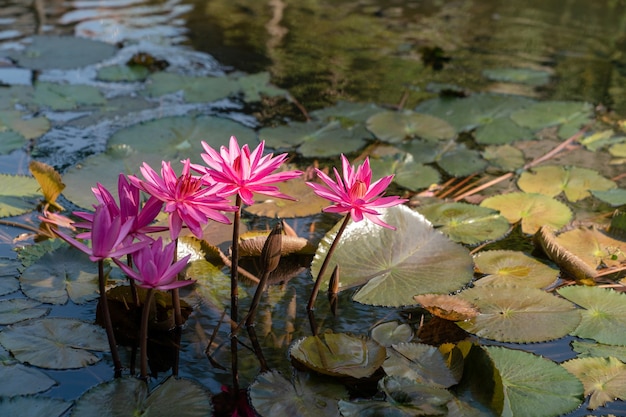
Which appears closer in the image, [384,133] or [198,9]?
[384,133]

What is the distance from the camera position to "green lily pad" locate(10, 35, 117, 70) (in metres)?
3.61

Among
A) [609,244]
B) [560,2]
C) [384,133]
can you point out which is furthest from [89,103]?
[560,2]

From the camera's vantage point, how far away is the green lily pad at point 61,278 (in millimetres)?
1655

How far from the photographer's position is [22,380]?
135 cm

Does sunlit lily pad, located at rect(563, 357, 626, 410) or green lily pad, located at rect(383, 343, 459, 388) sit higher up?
green lily pad, located at rect(383, 343, 459, 388)

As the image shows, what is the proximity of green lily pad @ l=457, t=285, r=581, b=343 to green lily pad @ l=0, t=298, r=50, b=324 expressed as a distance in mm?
1072

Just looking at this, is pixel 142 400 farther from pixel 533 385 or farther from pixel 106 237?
pixel 533 385

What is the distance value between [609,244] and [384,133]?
1118 mm

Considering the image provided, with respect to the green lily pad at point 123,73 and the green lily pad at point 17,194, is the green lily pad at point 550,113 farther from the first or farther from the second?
the green lily pad at point 17,194

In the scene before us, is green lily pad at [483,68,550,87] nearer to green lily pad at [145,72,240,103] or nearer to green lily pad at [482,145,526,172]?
green lily pad at [482,145,526,172]

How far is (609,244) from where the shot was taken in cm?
206

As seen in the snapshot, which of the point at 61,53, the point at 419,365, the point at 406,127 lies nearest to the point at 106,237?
the point at 419,365

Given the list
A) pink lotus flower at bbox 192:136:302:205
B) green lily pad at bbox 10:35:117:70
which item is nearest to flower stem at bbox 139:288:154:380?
pink lotus flower at bbox 192:136:302:205

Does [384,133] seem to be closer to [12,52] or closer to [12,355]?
[12,355]
